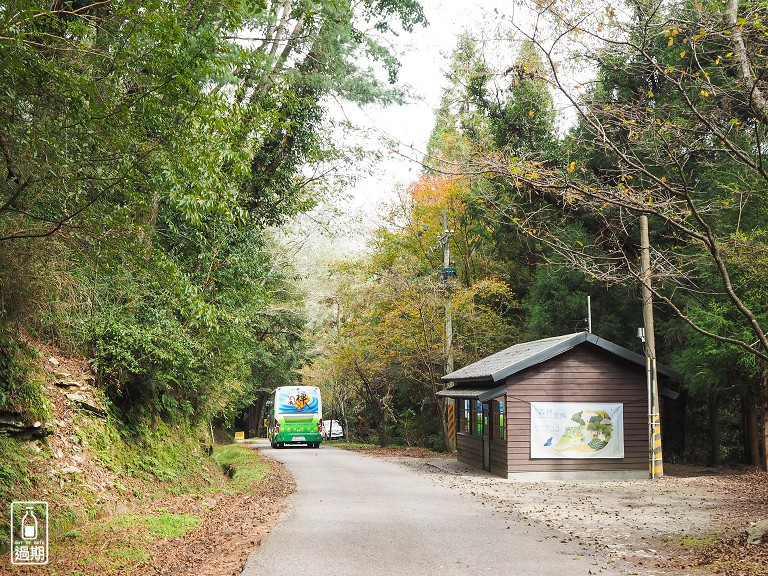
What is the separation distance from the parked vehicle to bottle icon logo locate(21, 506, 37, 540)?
44.4 metres

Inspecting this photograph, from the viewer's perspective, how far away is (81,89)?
686 cm

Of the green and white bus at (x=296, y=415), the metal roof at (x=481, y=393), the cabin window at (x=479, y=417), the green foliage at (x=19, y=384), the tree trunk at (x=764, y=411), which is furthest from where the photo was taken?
the green and white bus at (x=296, y=415)

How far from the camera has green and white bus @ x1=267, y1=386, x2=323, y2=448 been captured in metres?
33.4

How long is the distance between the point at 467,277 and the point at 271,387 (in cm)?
1667

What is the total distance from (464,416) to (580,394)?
5.93m

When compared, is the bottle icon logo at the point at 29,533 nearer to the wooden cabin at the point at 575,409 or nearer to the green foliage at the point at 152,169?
the green foliage at the point at 152,169

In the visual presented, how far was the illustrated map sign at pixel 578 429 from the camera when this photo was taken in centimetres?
1853

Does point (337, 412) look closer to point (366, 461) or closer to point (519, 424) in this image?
point (366, 461)

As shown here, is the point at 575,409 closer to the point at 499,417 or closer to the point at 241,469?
the point at 499,417

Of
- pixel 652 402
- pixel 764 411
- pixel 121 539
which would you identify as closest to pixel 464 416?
pixel 652 402

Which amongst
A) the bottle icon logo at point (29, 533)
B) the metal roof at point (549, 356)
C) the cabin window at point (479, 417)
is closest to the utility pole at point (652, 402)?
the metal roof at point (549, 356)

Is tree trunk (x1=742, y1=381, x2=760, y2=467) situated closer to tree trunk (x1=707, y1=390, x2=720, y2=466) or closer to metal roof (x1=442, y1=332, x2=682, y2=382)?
tree trunk (x1=707, y1=390, x2=720, y2=466)

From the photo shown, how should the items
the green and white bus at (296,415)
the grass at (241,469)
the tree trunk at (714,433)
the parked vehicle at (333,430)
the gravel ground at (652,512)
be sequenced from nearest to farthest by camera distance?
the gravel ground at (652,512) → the grass at (241,469) → the tree trunk at (714,433) → the green and white bus at (296,415) → the parked vehicle at (333,430)

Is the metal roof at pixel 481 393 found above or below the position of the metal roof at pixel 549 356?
below
